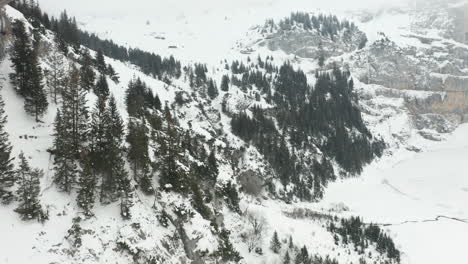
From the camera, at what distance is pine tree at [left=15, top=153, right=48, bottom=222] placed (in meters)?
40.4

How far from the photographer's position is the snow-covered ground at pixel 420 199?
85.9 metres

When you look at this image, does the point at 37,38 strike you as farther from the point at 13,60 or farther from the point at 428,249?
the point at 428,249

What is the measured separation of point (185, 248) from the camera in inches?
2057

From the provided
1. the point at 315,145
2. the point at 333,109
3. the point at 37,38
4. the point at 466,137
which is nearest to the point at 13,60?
the point at 37,38

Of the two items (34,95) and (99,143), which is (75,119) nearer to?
(99,143)

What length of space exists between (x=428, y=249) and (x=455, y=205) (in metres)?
43.6

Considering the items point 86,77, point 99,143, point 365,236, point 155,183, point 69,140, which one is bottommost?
point 365,236


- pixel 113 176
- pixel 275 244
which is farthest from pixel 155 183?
pixel 275 244

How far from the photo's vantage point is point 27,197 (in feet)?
135

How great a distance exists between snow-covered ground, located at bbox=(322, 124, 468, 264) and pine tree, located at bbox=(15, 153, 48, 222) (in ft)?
238

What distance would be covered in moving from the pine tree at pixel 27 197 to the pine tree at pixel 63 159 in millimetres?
3644

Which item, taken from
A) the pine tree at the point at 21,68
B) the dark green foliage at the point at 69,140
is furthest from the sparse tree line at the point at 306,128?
the pine tree at the point at 21,68

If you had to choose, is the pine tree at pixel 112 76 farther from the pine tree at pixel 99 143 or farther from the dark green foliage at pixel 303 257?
the dark green foliage at pixel 303 257

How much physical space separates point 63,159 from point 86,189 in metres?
5.10
